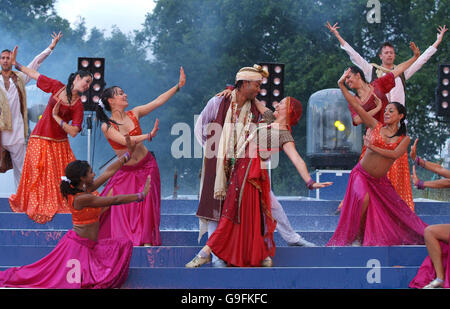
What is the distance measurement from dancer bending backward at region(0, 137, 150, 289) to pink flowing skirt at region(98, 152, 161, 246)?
971 mm

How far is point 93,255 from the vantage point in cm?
519

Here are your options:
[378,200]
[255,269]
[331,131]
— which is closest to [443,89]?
[331,131]

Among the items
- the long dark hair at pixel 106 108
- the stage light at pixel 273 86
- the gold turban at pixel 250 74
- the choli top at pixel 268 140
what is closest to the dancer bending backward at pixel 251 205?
the choli top at pixel 268 140

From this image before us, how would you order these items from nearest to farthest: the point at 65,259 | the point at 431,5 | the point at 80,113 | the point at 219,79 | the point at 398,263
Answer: the point at 65,259, the point at 398,263, the point at 80,113, the point at 431,5, the point at 219,79

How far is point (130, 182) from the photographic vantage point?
650cm

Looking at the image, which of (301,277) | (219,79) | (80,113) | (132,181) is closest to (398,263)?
(301,277)

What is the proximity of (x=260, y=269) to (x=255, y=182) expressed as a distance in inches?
27.2

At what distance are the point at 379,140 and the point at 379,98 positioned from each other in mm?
1048

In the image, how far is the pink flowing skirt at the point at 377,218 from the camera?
6.30 meters

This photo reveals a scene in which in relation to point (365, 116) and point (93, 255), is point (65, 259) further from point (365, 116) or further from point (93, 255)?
point (365, 116)

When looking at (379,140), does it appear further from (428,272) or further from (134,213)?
(134,213)

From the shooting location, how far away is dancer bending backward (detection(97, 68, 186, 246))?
6312 millimetres
